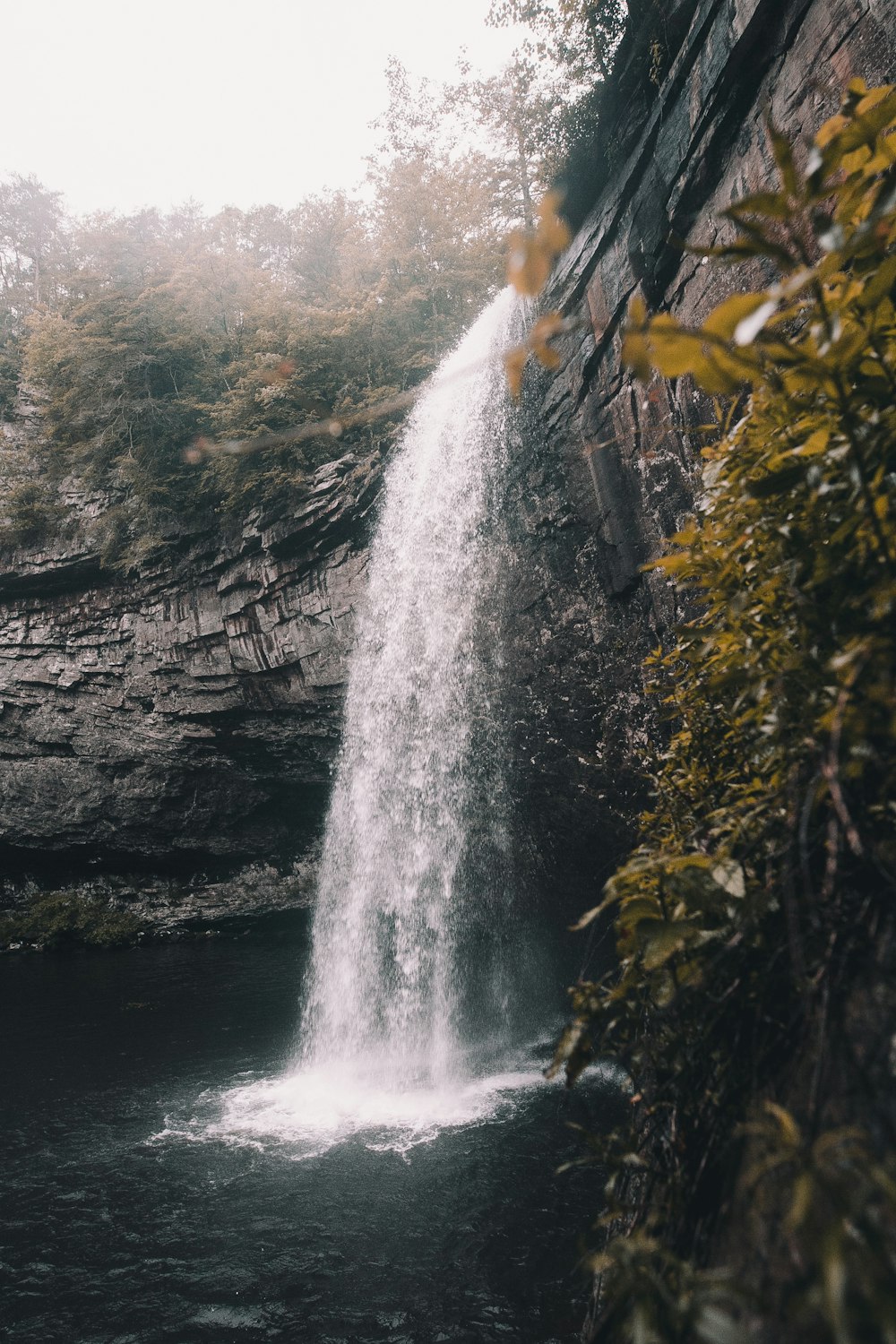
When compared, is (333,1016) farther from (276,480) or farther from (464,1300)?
(276,480)

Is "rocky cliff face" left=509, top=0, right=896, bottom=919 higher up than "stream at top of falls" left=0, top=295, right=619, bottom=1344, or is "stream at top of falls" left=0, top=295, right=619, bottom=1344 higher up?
"rocky cliff face" left=509, top=0, right=896, bottom=919

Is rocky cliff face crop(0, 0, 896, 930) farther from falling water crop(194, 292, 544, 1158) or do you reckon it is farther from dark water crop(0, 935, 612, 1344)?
dark water crop(0, 935, 612, 1344)

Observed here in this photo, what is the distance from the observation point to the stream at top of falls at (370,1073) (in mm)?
3977

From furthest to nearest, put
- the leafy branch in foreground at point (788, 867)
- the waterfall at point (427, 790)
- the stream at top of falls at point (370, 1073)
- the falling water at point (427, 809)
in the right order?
1. the waterfall at point (427, 790)
2. the falling water at point (427, 809)
3. the stream at top of falls at point (370, 1073)
4. the leafy branch in foreground at point (788, 867)

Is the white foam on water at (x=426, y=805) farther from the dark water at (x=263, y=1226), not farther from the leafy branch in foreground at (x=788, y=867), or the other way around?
the leafy branch in foreground at (x=788, y=867)

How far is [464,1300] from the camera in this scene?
12.6 ft

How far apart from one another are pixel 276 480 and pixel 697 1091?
1340 centimetres

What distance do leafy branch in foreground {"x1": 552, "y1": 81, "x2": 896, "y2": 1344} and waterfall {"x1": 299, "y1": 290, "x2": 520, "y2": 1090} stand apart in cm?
838

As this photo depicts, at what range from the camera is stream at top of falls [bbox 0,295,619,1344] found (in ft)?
13.0

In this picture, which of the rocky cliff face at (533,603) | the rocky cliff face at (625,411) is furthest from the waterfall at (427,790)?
the rocky cliff face at (625,411)

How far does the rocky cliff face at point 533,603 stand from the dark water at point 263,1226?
2.54 meters

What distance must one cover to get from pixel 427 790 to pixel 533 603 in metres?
3.30

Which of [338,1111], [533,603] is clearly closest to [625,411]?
[533,603]

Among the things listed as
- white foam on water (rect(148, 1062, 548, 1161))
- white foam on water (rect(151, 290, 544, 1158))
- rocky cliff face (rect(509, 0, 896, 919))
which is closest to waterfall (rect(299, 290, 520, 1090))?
white foam on water (rect(151, 290, 544, 1158))
